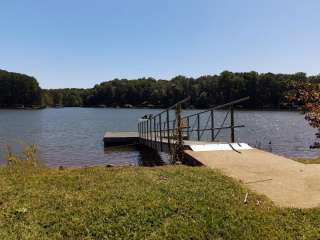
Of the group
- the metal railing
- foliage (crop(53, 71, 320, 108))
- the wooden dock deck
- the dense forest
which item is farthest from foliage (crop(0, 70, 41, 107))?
the metal railing

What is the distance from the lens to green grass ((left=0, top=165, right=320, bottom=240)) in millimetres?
4410

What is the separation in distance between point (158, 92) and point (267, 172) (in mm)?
117113

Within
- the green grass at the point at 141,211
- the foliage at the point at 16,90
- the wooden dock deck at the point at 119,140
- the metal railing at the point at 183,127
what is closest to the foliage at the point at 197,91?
the foliage at the point at 16,90

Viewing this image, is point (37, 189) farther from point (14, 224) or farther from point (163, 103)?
point (163, 103)

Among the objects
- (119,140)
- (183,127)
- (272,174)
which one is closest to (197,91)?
(119,140)

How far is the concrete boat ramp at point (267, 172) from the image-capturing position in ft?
18.9

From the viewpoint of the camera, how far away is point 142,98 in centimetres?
13725

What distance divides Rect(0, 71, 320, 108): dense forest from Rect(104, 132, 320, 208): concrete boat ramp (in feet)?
266

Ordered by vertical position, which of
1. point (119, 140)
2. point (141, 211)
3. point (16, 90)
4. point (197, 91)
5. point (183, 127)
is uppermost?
point (16, 90)

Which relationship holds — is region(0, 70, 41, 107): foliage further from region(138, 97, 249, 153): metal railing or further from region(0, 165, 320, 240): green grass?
region(0, 165, 320, 240): green grass

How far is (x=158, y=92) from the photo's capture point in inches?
4879

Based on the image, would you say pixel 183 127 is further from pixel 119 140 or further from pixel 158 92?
pixel 158 92

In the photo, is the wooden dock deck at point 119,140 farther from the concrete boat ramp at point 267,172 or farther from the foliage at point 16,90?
the foliage at point 16,90

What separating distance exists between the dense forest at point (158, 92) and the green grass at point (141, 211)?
85008 millimetres
